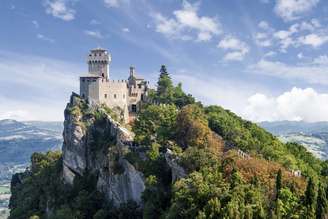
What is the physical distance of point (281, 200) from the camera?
235ft

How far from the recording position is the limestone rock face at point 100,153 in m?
94.9

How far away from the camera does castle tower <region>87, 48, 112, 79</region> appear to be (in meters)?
125

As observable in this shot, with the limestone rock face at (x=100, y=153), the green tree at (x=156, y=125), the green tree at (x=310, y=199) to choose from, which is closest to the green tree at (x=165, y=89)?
the green tree at (x=156, y=125)

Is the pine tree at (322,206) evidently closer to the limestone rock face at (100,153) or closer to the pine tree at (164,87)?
the limestone rock face at (100,153)

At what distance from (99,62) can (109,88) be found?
830 cm

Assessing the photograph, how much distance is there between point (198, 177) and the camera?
74.4 meters

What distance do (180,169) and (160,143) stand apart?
13382 millimetres

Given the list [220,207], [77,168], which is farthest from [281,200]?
[77,168]

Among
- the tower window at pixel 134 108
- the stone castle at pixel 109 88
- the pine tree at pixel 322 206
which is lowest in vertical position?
the pine tree at pixel 322 206

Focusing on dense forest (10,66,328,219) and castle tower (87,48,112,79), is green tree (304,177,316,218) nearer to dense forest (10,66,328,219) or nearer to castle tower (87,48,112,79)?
dense forest (10,66,328,219)

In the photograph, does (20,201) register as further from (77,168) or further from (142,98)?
(142,98)

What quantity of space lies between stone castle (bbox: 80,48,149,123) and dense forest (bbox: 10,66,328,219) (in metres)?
3.29

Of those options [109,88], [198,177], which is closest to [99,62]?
[109,88]

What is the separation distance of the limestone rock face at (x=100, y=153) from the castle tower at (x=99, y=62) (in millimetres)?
8615
